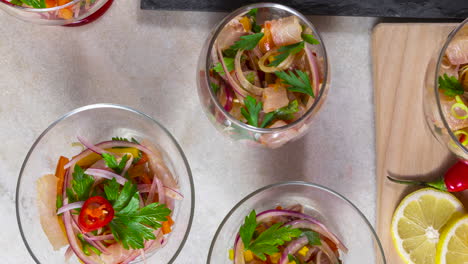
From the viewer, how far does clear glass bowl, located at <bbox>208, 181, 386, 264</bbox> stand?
1.55 meters

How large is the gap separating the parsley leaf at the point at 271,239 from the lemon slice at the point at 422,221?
1.24 ft

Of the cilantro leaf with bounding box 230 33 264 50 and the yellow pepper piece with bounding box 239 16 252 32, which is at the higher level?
the yellow pepper piece with bounding box 239 16 252 32

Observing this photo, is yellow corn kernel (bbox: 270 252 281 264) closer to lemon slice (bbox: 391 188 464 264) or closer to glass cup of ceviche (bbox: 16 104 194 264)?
glass cup of ceviche (bbox: 16 104 194 264)

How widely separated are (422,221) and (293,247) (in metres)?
0.44

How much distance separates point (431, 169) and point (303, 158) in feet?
1.38

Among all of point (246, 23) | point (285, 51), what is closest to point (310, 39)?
point (285, 51)

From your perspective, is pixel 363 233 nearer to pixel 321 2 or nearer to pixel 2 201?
pixel 321 2

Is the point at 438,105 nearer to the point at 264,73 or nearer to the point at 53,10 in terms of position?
the point at 264,73

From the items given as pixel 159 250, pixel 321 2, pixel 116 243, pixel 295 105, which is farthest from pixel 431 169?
pixel 116 243

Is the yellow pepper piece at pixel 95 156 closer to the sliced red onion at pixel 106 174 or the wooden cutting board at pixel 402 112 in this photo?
the sliced red onion at pixel 106 174

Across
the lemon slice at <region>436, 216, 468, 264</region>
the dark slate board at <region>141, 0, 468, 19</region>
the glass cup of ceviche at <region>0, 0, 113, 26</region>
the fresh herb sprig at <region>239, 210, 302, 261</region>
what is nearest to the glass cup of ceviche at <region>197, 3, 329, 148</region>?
the dark slate board at <region>141, 0, 468, 19</region>

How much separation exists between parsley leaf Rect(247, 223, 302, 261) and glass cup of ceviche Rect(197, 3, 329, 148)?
28cm

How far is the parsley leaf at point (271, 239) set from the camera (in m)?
1.46

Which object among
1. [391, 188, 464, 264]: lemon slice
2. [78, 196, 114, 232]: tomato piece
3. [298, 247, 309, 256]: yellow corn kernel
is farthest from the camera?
[391, 188, 464, 264]: lemon slice
